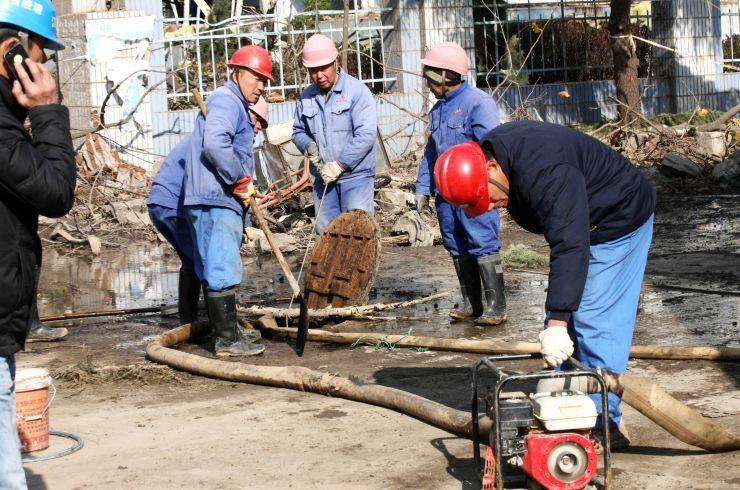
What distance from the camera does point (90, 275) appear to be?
460 inches

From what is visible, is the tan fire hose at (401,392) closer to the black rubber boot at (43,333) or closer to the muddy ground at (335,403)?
the muddy ground at (335,403)

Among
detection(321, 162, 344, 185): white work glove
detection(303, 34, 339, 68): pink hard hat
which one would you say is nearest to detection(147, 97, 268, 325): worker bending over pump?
detection(321, 162, 344, 185): white work glove

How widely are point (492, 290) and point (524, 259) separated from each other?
8.47 ft

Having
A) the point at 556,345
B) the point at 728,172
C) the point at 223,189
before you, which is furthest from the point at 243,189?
the point at 728,172

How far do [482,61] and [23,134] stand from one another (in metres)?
15.9

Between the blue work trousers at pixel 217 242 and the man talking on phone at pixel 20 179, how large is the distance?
3663 mm

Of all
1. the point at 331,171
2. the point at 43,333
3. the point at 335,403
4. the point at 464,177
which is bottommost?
the point at 335,403

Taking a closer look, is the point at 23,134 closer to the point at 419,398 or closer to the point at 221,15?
the point at 419,398

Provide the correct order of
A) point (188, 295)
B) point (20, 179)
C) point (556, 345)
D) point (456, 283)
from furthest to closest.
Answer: point (456, 283), point (188, 295), point (556, 345), point (20, 179)

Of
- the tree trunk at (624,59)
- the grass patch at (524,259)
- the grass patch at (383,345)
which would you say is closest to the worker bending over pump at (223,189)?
the grass patch at (383,345)

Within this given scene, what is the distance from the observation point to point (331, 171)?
8.64 m

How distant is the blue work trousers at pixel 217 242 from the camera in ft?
23.7

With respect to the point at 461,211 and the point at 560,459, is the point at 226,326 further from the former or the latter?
the point at 560,459

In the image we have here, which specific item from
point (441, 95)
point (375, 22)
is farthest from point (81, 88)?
point (441, 95)
